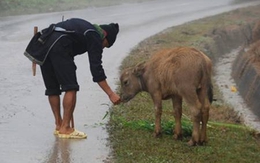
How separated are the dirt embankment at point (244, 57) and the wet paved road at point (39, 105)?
2.35m

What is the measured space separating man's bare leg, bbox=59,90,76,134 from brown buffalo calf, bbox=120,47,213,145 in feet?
2.90

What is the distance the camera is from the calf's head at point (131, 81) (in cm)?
896

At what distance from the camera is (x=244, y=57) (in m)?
17.6

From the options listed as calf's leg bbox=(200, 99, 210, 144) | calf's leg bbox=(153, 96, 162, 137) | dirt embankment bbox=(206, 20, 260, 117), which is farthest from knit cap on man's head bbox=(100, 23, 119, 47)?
dirt embankment bbox=(206, 20, 260, 117)

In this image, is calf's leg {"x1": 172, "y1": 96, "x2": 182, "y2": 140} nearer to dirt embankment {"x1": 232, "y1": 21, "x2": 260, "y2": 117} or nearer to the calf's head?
the calf's head

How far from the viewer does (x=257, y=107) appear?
13.9 metres

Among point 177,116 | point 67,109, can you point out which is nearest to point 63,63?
point 67,109

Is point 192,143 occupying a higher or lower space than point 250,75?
lower

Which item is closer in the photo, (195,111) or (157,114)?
(195,111)

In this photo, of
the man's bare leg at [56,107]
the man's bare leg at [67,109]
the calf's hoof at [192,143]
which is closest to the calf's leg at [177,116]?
the calf's hoof at [192,143]

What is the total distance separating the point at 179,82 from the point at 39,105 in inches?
124

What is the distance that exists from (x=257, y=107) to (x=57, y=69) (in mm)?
6648

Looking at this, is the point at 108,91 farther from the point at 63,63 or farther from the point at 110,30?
the point at 110,30

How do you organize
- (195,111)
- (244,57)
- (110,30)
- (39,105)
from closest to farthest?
(195,111) < (110,30) < (39,105) < (244,57)
